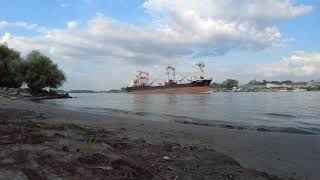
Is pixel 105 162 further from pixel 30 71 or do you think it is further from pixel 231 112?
pixel 30 71

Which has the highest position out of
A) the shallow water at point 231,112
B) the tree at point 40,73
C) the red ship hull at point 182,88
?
the tree at point 40,73

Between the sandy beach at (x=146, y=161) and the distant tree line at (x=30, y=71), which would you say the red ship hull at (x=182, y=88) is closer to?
the distant tree line at (x=30, y=71)

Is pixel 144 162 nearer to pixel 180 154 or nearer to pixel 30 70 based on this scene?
pixel 180 154

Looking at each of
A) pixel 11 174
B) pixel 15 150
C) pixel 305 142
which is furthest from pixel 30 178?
pixel 305 142

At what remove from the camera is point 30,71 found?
90688 millimetres

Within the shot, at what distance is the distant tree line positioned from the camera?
9038 centimetres

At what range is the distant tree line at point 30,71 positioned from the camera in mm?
90375

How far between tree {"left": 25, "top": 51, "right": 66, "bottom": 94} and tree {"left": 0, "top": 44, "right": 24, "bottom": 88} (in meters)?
1.92

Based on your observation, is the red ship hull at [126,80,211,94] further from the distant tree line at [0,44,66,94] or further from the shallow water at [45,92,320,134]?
the shallow water at [45,92,320,134]

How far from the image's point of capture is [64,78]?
9781cm

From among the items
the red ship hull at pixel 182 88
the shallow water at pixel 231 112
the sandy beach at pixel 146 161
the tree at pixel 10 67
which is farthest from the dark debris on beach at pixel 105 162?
the red ship hull at pixel 182 88

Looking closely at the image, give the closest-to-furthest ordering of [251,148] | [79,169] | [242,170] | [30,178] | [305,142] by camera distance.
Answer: [30,178] < [79,169] < [242,170] < [251,148] < [305,142]

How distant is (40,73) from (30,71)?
2539mm

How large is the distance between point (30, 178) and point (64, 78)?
93.5 meters
